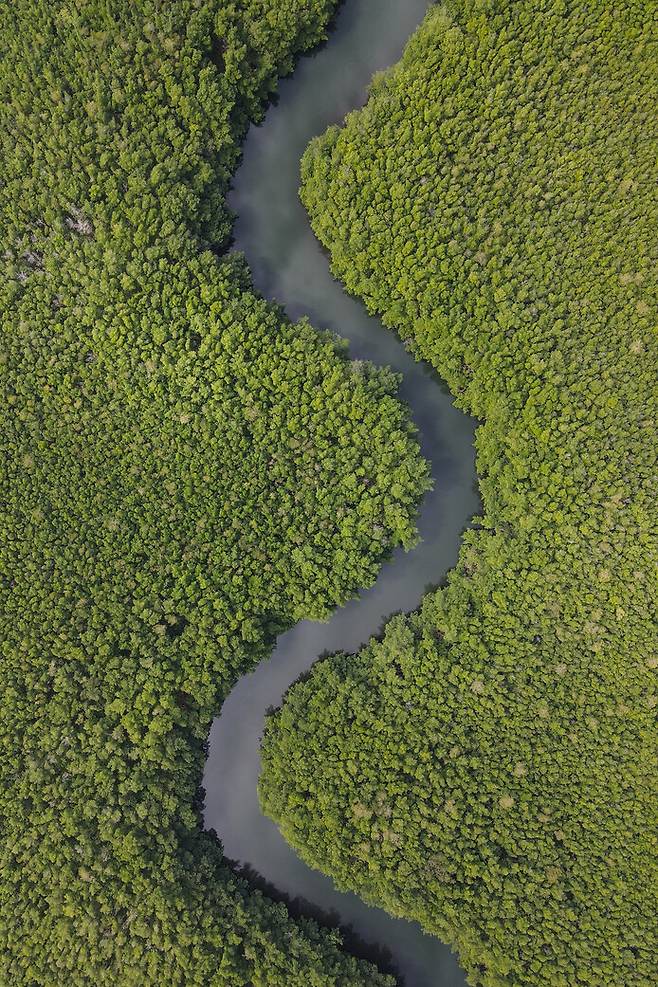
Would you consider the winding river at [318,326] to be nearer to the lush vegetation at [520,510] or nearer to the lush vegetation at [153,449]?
the lush vegetation at [153,449]

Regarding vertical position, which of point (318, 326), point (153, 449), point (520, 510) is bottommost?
point (153, 449)

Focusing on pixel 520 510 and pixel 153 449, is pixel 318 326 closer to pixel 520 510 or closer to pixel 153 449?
pixel 153 449

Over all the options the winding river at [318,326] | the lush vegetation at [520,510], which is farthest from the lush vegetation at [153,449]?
the lush vegetation at [520,510]

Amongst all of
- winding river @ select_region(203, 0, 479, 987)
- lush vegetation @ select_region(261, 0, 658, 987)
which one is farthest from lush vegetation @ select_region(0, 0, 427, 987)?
lush vegetation @ select_region(261, 0, 658, 987)

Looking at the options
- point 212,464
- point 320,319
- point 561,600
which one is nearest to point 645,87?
point 320,319

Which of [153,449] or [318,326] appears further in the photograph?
[318,326]

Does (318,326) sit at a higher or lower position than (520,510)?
higher

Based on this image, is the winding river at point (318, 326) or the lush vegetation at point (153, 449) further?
the winding river at point (318, 326)

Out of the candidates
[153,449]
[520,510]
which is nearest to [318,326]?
[153,449]
